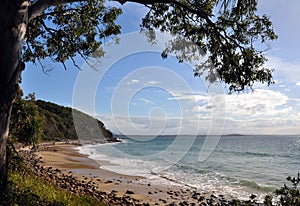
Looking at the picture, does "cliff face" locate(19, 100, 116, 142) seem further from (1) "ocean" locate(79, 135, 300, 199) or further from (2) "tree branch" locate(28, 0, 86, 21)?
(2) "tree branch" locate(28, 0, 86, 21)

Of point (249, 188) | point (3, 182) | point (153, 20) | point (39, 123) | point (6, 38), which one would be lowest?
point (249, 188)

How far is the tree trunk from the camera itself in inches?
192

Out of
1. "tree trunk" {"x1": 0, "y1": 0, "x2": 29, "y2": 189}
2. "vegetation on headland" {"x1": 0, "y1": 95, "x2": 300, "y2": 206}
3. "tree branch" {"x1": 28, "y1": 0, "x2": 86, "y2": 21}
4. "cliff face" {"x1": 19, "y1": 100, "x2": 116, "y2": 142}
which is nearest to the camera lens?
"vegetation on headland" {"x1": 0, "y1": 95, "x2": 300, "y2": 206}

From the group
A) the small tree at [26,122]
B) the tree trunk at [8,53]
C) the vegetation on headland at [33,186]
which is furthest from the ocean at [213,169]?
the tree trunk at [8,53]

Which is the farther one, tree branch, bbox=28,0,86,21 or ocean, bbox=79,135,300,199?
ocean, bbox=79,135,300,199

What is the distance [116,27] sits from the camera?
959 centimetres

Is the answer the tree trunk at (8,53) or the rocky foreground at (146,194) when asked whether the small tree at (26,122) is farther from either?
the tree trunk at (8,53)

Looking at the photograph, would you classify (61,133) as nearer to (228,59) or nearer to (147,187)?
(147,187)

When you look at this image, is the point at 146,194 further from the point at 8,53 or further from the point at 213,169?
the point at 213,169

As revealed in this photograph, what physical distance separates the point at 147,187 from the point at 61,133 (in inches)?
2654

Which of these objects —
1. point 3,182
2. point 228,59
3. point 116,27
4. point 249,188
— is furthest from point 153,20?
point 249,188

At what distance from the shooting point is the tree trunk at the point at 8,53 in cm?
488

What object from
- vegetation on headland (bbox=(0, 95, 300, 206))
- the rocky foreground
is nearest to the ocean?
the rocky foreground

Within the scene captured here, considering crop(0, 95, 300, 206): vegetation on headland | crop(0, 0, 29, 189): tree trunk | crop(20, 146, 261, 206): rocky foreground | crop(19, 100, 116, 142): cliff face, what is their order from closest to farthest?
crop(0, 95, 300, 206): vegetation on headland < crop(0, 0, 29, 189): tree trunk < crop(20, 146, 261, 206): rocky foreground < crop(19, 100, 116, 142): cliff face
